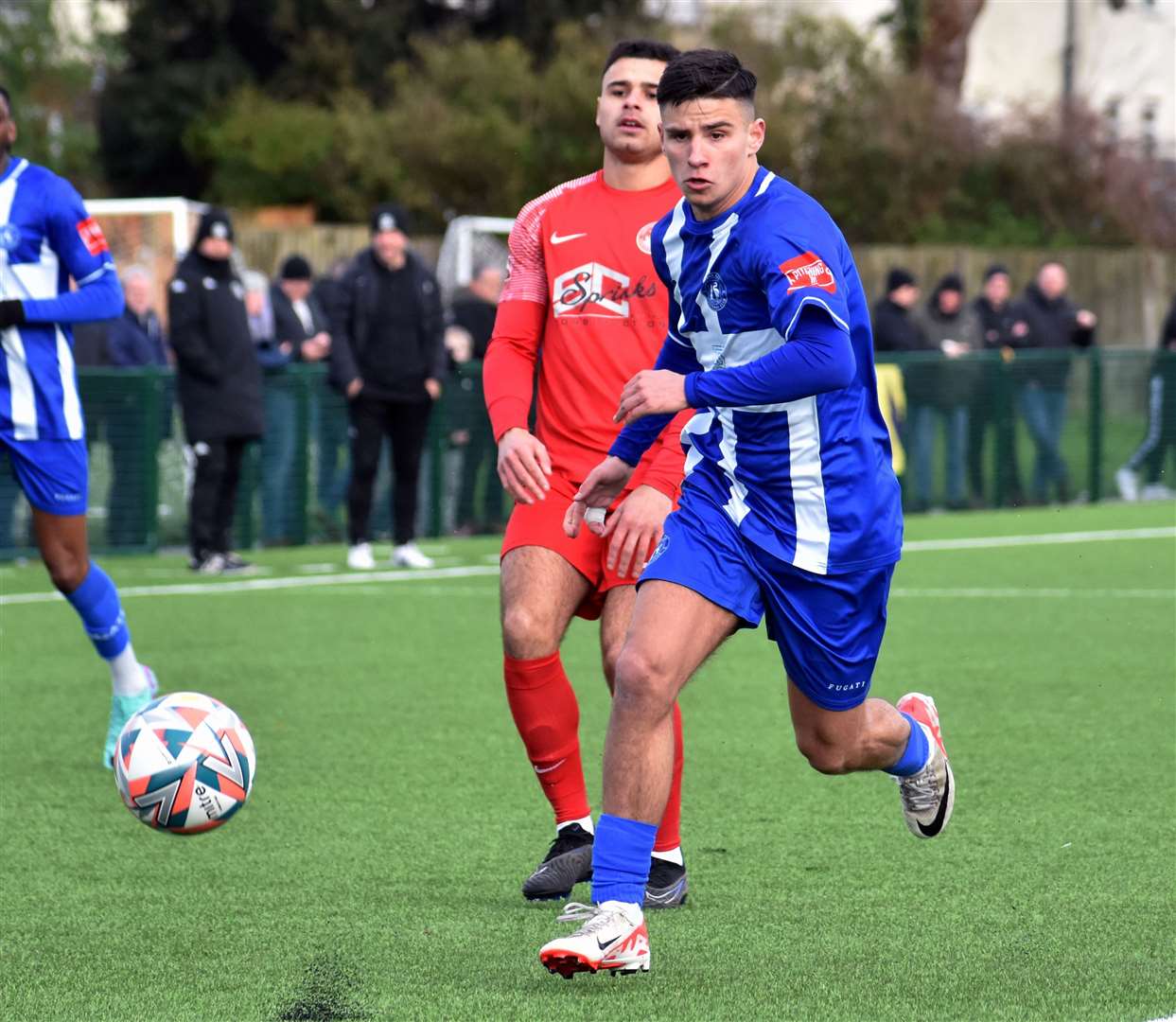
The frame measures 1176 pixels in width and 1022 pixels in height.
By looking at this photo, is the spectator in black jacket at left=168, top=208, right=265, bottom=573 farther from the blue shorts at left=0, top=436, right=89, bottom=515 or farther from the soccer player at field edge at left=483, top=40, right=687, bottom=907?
the soccer player at field edge at left=483, top=40, right=687, bottom=907

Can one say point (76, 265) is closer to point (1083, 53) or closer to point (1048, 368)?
point (1048, 368)

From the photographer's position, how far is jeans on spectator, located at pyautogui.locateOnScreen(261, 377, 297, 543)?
1565 cm

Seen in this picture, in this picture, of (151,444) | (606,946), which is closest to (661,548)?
(606,946)

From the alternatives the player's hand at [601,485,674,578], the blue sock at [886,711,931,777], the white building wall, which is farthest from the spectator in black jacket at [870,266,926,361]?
the white building wall

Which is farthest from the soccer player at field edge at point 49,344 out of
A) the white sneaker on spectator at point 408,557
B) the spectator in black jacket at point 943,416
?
the spectator in black jacket at point 943,416

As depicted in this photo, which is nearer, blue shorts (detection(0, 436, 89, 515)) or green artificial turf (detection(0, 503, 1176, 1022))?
green artificial turf (detection(0, 503, 1176, 1022))

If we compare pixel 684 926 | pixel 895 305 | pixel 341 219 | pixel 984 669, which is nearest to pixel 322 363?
pixel 895 305

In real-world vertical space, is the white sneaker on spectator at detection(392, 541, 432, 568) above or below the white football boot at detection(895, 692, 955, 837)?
below

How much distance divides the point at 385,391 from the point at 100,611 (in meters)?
6.62

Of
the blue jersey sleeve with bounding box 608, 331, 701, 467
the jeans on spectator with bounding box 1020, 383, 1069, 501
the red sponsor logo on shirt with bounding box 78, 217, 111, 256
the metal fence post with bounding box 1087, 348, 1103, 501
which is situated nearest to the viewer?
the blue jersey sleeve with bounding box 608, 331, 701, 467

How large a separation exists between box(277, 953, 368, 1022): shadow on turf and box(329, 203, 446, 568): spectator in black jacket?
9.35 metres

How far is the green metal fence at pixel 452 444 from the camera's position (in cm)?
1516

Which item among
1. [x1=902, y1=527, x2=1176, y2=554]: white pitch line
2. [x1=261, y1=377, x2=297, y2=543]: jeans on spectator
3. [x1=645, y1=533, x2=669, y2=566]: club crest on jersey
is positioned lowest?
[x1=902, y1=527, x2=1176, y2=554]: white pitch line

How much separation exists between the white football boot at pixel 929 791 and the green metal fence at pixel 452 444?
10.1 metres
